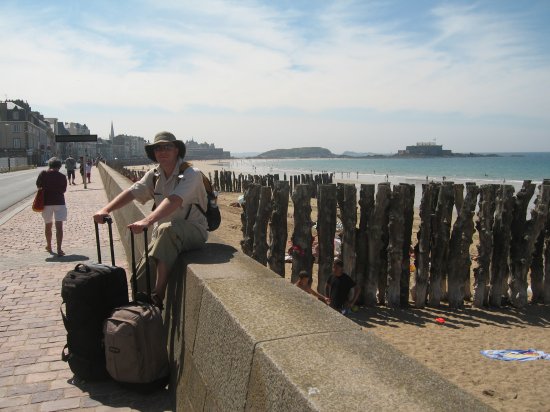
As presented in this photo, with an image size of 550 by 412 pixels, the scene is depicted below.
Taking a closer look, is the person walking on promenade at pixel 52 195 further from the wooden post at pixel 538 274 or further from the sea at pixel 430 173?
the sea at pixel 430 173

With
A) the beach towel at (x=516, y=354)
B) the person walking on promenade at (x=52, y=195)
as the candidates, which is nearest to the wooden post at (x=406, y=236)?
the beach towel at (x=516, y=354)

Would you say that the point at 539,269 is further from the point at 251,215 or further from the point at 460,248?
the point at 251,215

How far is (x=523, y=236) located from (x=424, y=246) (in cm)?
156

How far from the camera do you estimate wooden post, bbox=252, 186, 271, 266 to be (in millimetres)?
7461

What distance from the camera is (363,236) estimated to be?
733cm

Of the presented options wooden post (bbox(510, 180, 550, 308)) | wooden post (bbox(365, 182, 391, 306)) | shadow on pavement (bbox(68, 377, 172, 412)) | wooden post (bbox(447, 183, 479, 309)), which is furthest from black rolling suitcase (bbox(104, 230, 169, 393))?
wooden post (bbox(510, 180, 550, 308))

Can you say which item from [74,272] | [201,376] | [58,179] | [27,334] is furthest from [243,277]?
[58,179]

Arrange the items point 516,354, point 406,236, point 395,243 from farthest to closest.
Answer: point 406,236
point 395,243
point 516,354

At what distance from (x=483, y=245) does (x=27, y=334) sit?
607 centimetres

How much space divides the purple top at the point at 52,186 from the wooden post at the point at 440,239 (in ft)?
20.3

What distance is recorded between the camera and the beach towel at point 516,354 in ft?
18.8

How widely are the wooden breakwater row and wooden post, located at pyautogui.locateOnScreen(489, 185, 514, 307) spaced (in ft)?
0.04

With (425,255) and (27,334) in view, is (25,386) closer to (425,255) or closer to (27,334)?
(27,334)

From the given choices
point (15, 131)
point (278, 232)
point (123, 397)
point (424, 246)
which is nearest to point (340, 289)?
point (278, 232)
